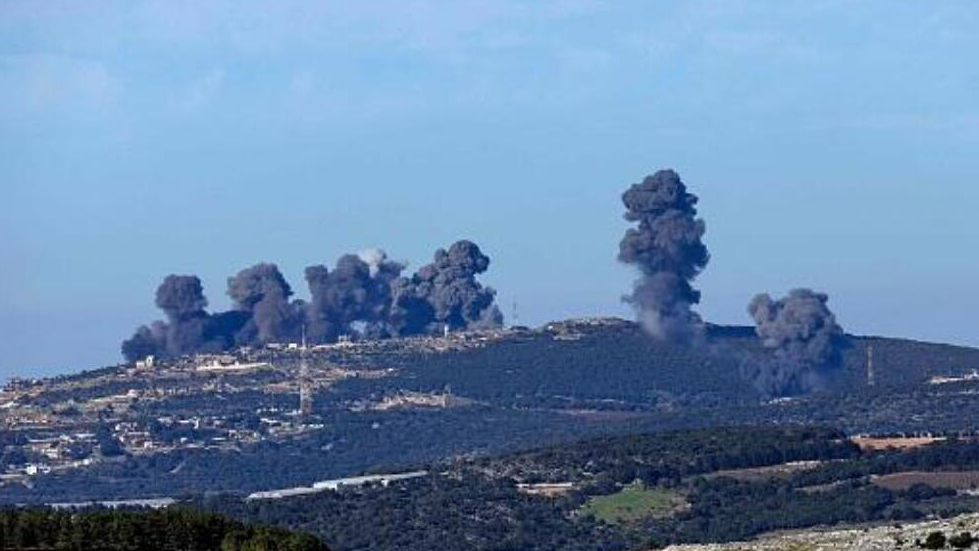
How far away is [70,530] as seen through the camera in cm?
16325

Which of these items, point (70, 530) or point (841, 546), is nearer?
point (841, 546)

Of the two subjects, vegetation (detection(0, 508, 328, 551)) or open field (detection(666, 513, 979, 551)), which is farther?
vegetation (detection(0, 508, 328, 551))

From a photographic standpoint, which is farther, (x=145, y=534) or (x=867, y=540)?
(x=145, y=534)

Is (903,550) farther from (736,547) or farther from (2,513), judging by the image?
(2,513)

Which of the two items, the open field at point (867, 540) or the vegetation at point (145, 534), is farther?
the vegetation at point (145, 534)

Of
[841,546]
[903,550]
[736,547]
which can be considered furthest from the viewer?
[736,547]

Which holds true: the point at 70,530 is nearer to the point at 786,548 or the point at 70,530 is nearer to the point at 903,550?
the point at 786,548

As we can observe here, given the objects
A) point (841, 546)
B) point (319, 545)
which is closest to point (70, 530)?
point (319, 545)

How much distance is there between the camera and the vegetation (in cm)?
15509

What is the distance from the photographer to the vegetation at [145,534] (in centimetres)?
15509

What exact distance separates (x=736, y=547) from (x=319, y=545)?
2267cm

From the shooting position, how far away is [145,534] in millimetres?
159125

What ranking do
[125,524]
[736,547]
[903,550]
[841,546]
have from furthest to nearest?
[125,524]
[736,547]
[841,546]
[903,550]

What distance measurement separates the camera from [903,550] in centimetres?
13112
